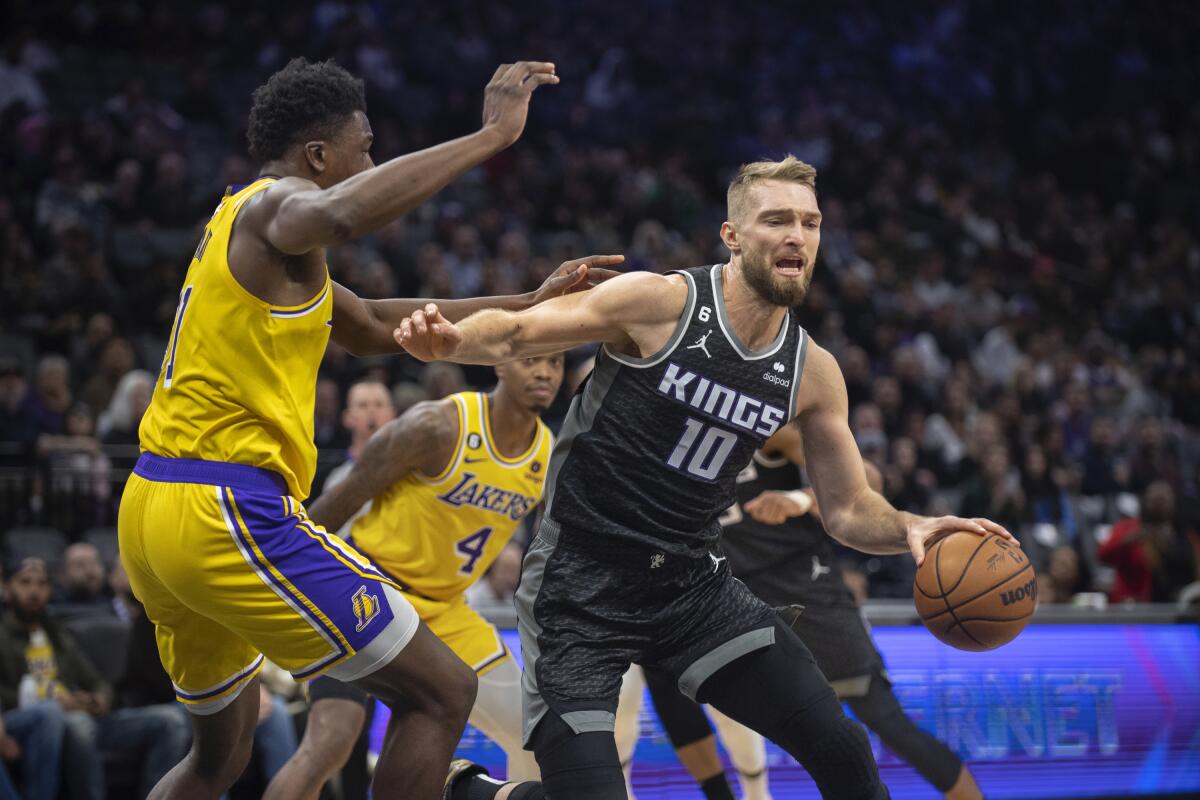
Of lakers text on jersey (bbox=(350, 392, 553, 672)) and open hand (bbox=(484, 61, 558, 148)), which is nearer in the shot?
open hand (bbox=(484, 61, 558, 148))

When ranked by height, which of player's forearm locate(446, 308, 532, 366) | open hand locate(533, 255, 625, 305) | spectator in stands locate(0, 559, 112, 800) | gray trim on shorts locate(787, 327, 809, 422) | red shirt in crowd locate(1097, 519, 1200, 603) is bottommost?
red shirt in crowd locate(1097, 519, 1200, 603)

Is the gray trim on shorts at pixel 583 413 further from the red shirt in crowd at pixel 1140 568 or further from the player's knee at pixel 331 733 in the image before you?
the red shirt in crowd at pixel 1140 568

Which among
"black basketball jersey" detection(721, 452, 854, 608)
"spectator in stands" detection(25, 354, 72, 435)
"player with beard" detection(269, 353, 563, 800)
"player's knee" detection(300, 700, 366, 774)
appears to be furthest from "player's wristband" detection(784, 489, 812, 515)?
"spectator in stands" detection(25, 354, 72, 435)

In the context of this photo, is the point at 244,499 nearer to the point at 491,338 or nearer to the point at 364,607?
the point at 364,607

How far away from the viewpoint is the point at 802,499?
18.4 feet

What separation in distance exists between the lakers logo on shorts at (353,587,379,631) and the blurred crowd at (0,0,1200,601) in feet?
16.1

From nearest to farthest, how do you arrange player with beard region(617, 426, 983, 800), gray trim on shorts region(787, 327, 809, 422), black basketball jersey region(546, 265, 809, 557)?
black basketball jersey region(546, 265, 809, 557) → gray trim on shorts region(787, 327, 809, 422) → player with beard region(617, 426, 983, 800)

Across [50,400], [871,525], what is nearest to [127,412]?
[50,400]

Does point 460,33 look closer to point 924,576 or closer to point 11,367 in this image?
point 11,367

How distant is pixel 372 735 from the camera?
22.8 ft

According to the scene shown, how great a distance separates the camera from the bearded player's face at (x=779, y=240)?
4.05 meters

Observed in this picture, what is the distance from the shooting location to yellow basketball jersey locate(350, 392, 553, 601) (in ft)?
17.5

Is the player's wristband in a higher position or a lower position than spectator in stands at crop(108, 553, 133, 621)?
higher

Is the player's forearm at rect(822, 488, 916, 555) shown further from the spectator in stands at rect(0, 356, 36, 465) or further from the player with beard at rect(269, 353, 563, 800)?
the spectator in stands at rect(0, 356, 36, 465)
